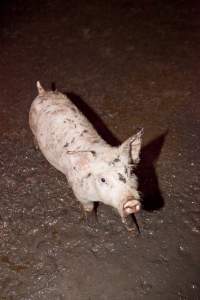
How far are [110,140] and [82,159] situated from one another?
1529mm

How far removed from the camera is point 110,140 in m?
4.92

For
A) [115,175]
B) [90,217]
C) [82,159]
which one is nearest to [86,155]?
[82,159]

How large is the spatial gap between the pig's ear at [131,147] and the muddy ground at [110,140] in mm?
1083

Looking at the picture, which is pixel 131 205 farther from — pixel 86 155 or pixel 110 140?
pixel 110 140

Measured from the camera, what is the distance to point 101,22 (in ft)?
23.7

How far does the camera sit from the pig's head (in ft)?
9.93

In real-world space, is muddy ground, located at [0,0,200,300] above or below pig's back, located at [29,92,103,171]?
below

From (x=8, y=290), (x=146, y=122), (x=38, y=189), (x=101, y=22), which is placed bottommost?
(x=8, y=290)

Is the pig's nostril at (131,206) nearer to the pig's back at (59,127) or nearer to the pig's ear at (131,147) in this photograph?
the pig's ear at (131,147)

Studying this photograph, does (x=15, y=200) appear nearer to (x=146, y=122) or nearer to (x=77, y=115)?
(x=77, y=115)

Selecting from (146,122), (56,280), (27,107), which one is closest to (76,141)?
(56,280)

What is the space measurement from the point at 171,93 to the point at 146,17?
7.62 feet

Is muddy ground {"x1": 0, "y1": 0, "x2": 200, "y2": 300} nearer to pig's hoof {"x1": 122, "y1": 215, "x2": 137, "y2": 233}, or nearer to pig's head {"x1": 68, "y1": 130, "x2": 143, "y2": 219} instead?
pig's hoof {"x1": 122, "y1": 215, "x2": 137, "y2": 233}

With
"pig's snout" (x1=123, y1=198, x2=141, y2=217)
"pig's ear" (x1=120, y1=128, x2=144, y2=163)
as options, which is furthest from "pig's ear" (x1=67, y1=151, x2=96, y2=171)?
"pig's snout" (x1=123, y1=198, x2=141, y2=217)
